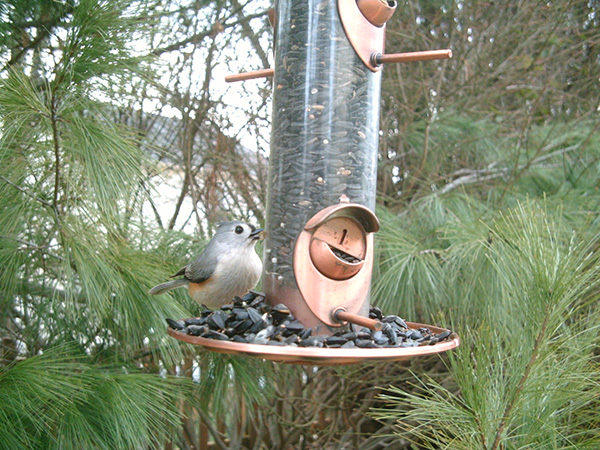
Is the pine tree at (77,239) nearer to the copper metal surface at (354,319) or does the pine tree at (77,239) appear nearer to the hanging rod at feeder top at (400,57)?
the hanging rod at feeder top at (400,57)

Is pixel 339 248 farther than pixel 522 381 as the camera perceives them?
Yes

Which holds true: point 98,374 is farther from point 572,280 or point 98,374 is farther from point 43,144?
point 572,280

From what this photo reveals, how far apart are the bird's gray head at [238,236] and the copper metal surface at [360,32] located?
521 mm

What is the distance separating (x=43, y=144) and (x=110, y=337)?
0.70m

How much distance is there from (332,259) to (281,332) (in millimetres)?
228

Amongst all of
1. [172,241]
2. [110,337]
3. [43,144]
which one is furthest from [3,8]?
[110,337]

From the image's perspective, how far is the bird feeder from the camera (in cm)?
142

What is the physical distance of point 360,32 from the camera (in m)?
1.50

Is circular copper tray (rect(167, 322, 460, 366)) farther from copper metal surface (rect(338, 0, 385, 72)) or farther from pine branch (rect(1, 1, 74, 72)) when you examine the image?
pine branch (rect(1, 1, 74, 72))

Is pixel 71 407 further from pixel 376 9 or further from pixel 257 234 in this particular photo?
pixel 376 9

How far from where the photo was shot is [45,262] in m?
1.78

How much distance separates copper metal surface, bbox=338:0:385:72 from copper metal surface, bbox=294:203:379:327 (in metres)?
0.40

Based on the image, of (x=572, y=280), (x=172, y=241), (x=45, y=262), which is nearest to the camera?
(x=572, y=280)

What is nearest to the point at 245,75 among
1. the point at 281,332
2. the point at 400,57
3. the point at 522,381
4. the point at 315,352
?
the point at 400,57
